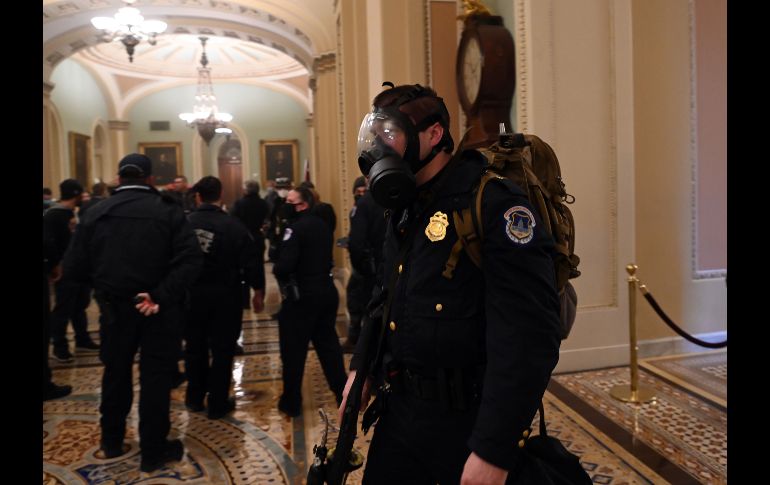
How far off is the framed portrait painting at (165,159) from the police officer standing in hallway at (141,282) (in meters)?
17.1

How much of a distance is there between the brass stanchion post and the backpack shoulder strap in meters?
2.97

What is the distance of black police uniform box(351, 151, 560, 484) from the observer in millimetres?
1430

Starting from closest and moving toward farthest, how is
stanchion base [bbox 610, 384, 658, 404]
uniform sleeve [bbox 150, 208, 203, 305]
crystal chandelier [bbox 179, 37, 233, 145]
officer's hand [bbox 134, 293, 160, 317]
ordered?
officer's hand [bbox 134, 293, 160, 317], uniform sleeve [bbox 150, 208, 203, 305], stanchion base [bbox 610, 384, 658, 404], crystal chandelier [bbox 179, 37, 233, 145]

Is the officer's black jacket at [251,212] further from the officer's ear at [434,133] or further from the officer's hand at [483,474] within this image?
the officer's hand at [483,474]

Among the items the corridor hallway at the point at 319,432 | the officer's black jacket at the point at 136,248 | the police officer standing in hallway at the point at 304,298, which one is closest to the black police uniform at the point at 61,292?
the corridor hallway at the point at 319,432

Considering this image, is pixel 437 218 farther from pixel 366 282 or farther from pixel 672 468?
pixel 366 282

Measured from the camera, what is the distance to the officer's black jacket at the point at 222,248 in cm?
407

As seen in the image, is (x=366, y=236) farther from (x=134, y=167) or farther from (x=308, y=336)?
(x=134, y=167)

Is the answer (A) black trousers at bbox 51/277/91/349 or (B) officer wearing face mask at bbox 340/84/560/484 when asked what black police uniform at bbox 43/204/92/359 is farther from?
(B) officer wearing face mask at bbox 340/84/560/484

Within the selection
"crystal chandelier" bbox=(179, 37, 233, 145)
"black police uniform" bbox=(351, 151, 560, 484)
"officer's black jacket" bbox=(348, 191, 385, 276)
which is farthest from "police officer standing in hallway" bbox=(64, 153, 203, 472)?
"crystal chandelier" bbox=(179, 37, 233, 145)

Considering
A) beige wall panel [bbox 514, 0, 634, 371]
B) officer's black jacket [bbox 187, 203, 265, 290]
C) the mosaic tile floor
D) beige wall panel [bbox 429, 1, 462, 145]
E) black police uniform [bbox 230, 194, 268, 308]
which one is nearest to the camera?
officer's black jacket [bbox 187, 203, 265, 290]

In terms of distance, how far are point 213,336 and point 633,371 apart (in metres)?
A: 3.01

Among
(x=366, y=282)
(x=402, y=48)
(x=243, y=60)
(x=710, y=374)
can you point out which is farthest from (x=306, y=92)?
(x=710, y=374)

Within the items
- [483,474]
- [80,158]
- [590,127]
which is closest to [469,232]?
[483,474]
